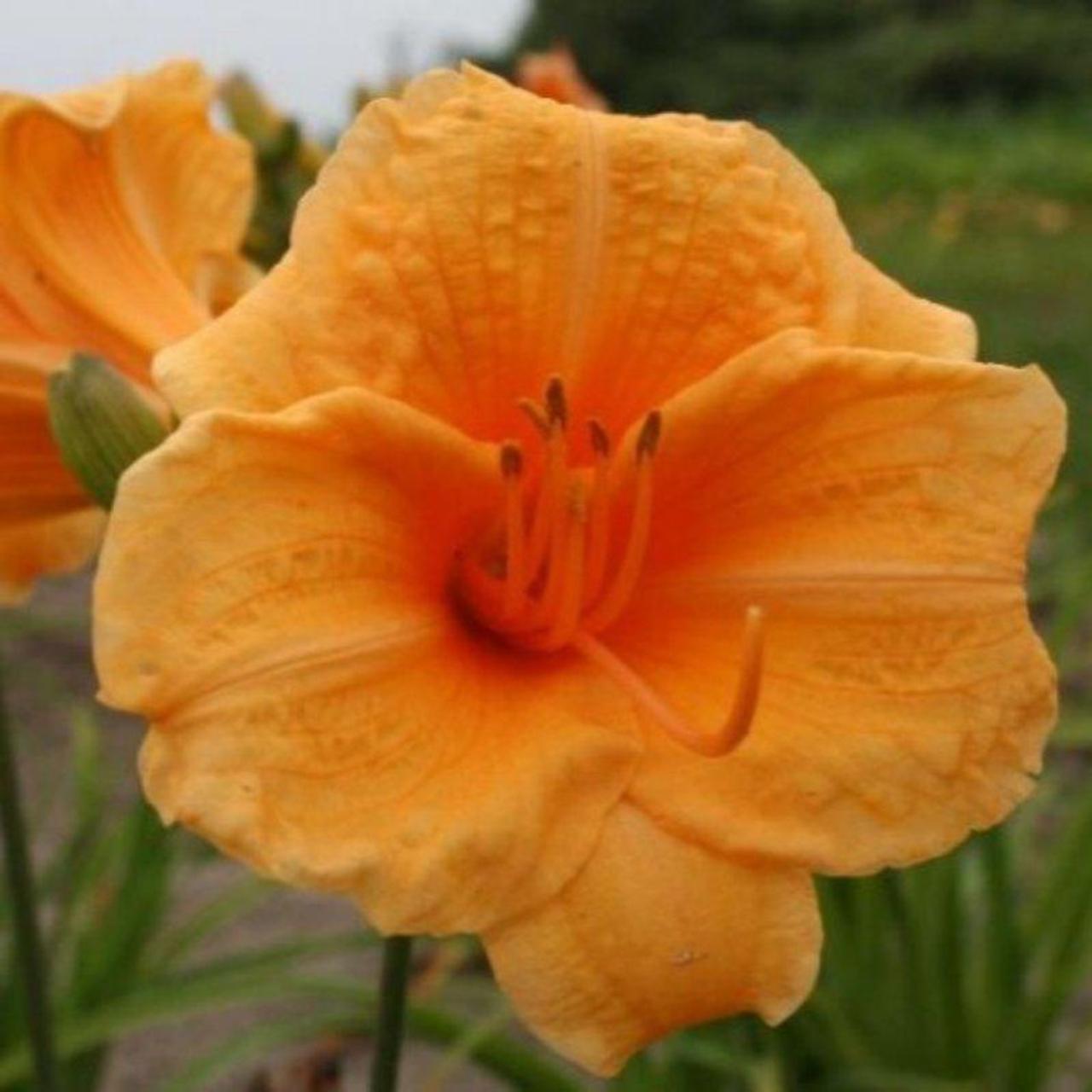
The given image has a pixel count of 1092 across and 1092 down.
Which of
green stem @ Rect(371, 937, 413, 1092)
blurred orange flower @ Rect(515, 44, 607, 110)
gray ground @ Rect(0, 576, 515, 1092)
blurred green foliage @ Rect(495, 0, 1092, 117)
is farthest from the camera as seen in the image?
blurred green foliage @ Rect(495, 0, 1092, 117)

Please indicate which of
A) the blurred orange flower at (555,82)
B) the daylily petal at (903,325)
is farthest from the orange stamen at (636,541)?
the blurred orange flower at (555,82)

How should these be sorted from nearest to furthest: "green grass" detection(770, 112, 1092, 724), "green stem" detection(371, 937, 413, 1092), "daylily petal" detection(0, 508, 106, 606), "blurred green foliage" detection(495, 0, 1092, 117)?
1. "green stem" detection(371, 937, 413, 1092)
2. "daylily petal" detection(0, 508, 106, 606)
3. "green grass" detection(770, 112, 1092, 724)
4. "blurred green foliage" detection(495, 0, 1092, 117)

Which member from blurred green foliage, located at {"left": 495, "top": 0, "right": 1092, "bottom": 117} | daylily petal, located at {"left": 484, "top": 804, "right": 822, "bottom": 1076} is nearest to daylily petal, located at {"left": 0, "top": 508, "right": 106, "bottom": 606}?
daylily petal, located at {"left": 484, "top": 804, "right": 822, "bottom": 1076}

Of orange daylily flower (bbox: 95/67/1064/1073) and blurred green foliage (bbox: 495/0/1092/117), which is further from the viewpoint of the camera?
blurred green foliage (bbox: 495/0/1092/117)

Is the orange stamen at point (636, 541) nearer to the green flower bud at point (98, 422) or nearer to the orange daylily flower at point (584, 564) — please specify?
the orange daylily flower at point (584, 564)

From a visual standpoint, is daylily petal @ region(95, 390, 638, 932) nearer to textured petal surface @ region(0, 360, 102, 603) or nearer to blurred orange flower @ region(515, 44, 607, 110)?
textured petal surface @ region(0, 360, 102, 603)
